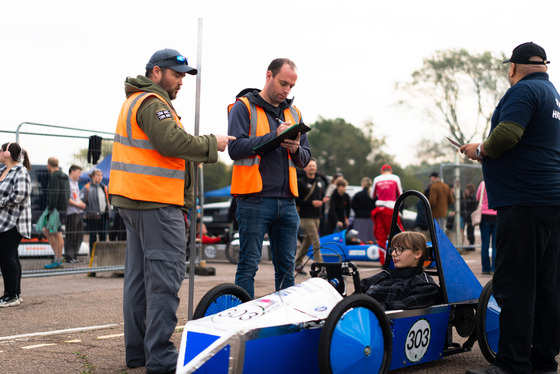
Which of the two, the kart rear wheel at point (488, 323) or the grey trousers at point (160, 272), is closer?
the grey trousers at point (160, 272)

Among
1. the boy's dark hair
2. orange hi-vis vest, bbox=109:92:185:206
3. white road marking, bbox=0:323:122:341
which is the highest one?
orange hi-vis vest, bbox=109:92:185:206

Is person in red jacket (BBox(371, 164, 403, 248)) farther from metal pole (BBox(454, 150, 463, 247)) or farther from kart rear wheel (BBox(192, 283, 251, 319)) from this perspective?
kart rear wheel (BBox(192, 283, 251, 319))

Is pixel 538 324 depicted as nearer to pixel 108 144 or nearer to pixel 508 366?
pixel 508 366

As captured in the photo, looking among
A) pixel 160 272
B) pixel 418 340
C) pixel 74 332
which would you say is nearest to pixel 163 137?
pixel 160 272

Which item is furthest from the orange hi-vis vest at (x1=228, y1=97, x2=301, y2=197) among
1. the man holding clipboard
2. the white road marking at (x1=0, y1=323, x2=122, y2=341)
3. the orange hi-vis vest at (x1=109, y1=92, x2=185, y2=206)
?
the white road marking at (x1=0, y1=323, x2=122, y2=341)

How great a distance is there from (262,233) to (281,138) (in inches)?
26.4

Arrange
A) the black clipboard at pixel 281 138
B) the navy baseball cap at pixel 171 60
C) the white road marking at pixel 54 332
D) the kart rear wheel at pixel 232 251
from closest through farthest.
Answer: the navy baseball cap at pixel 171 60, the black clipboard at pixel 281 138, the white road marking at pixel 54 332, the kart rear wheel at pixel 232 251

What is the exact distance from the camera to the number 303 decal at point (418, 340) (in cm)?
374

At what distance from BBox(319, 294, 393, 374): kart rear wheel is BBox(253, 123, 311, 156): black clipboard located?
128 cm

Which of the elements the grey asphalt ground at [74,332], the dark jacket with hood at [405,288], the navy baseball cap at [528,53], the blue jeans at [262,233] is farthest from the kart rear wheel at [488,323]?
the navy baseball cap at [528,53]

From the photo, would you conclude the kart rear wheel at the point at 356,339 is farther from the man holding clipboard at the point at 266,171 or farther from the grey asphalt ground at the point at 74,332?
the man holding clipboard at the point at 266,171

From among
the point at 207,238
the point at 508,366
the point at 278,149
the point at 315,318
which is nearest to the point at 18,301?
the point at 278,149

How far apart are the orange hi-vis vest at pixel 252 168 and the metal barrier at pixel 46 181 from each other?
5.05 m

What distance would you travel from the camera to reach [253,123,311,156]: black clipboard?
4.11 metres
